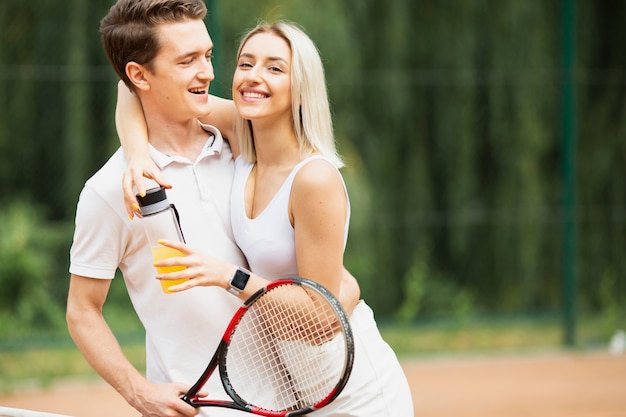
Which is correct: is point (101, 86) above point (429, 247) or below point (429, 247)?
above

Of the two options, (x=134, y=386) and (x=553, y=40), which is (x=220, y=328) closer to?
(x=134, y=386)

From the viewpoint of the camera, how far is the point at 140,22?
2477 millimetres

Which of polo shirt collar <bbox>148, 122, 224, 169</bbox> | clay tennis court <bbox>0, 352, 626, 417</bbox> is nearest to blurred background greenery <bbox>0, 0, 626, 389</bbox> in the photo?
clay tennis court <bbox>0, 352, 626, 417</bbox>

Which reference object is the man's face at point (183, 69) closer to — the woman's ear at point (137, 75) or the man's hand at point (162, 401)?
the woman's ear at point (137, 75)

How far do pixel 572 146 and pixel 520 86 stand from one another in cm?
98

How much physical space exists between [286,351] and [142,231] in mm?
411

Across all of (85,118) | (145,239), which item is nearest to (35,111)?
(85,118)

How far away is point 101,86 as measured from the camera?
739cm

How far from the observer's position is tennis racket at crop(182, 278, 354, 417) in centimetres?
231

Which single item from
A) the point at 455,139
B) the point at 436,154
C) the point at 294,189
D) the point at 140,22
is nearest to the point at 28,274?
the point at 436,154

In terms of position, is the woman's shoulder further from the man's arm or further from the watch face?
the man's arm

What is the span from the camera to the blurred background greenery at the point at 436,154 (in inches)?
291

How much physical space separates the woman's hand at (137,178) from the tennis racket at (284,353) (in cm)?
31

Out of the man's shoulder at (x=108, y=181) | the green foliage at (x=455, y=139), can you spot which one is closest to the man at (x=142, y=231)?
the man's shoulder at (x=108, y=181)
